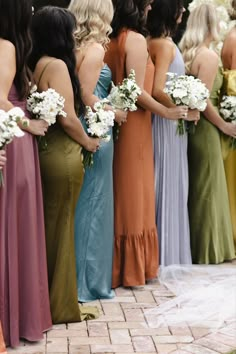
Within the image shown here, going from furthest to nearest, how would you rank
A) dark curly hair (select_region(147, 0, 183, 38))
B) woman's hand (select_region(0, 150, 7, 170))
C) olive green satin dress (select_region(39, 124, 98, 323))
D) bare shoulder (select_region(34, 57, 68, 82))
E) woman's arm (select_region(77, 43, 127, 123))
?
1. dark curly hair (select_region(147, 0, 183, 38))
2. woman's arm (select_region(77, 43, 127, 123))
3. olive green satin dress (select_region(39, 124, 98, 323))
4. bare shoulder (select_region(34, 57, 68, 82))
5. woman's hand (select_region(0, 150, 7, 170))

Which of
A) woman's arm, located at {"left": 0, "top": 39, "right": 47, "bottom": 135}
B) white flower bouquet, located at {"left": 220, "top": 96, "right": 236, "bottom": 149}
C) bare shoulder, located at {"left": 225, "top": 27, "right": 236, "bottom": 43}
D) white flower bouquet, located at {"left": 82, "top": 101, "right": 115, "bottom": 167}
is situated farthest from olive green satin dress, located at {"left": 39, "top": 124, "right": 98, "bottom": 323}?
bare shoulder, located at {"left": 225, "top": 27, "right": 236, "bottom": 43}

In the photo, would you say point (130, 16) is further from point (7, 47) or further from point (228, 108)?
point (7, 47)

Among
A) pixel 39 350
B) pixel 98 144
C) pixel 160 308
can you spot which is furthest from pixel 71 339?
pixel 98 144

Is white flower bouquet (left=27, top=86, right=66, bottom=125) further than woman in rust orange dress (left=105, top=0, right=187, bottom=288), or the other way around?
woman in rust orange dress (left=105, top=0, right=187, bottom=288)

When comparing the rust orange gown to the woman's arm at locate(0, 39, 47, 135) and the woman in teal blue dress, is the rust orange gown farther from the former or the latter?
the woman's arm at locate(0, 39, 47, 135)

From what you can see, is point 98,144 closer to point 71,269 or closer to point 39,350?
point 71,269

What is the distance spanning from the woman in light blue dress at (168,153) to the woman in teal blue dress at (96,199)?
73 cm

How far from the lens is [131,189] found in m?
6.71

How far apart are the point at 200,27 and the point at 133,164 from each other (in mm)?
1464

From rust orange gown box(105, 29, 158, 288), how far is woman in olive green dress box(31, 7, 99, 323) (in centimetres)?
83

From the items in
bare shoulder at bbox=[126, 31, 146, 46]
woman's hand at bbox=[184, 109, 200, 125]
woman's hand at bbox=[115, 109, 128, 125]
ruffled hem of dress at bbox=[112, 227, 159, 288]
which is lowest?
ruffled hem of dress at bbox=[112, 227, 159, 288]

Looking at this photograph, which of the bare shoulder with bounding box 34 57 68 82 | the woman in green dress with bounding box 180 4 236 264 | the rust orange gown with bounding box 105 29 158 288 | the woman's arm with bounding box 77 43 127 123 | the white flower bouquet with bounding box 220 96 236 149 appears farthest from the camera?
the white flower bouquet with bounding box 220 96 236 149

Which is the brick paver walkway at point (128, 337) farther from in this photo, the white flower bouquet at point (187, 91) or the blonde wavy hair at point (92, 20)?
the blonde wavy hair at point (92, 20)

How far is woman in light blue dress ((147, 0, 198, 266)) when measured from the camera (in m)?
6.86
